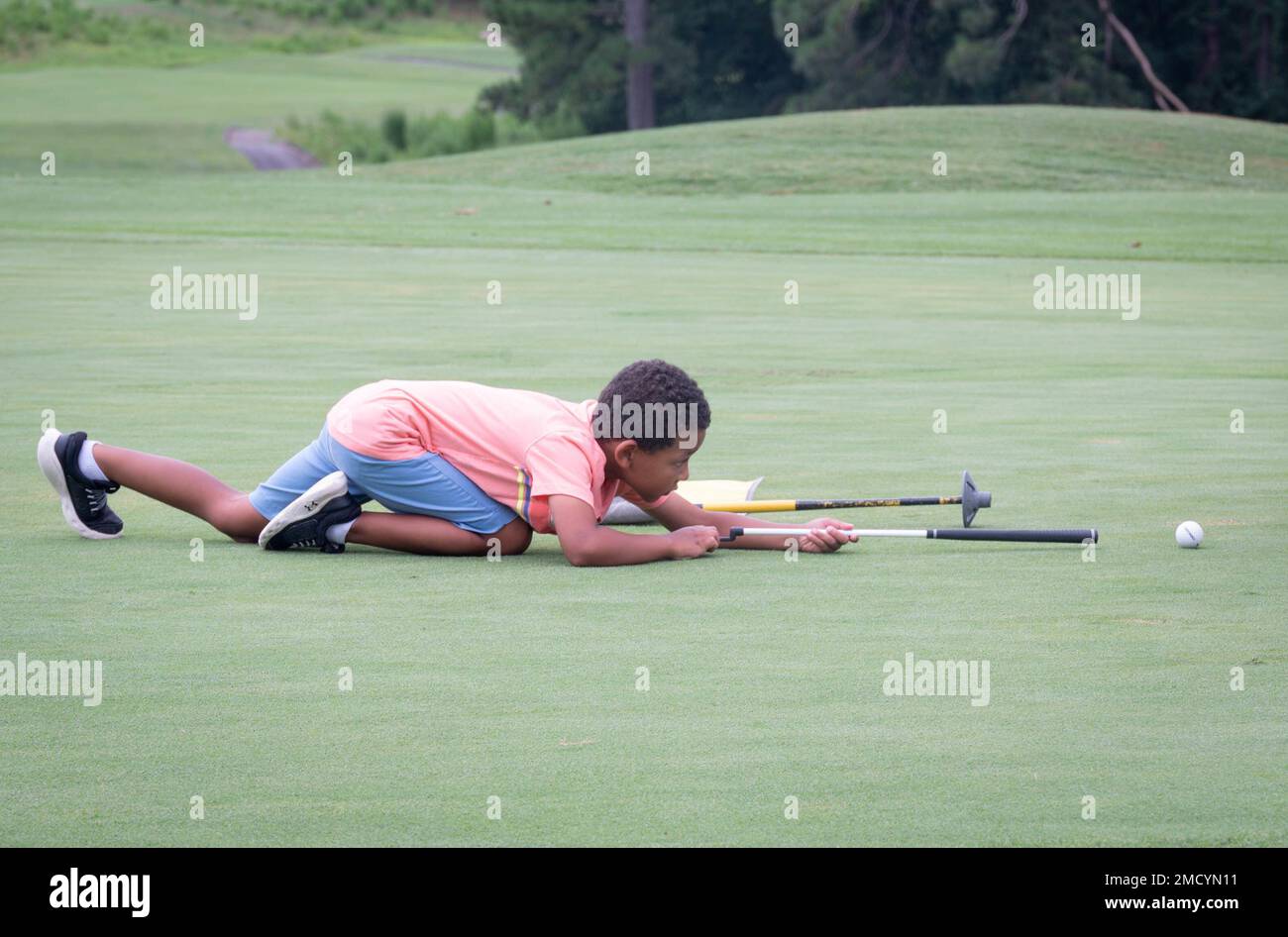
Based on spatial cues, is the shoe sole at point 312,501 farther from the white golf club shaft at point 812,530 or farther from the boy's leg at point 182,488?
the white golf club shaft at point 812,530

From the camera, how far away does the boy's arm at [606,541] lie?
7473 mm

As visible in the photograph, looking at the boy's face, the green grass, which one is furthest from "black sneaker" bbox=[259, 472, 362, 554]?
the green grass

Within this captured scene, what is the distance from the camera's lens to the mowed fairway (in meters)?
4.68

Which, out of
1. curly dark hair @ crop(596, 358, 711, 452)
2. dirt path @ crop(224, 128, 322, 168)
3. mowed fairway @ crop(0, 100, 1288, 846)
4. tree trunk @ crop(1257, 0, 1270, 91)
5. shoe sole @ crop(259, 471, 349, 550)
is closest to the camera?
mowed fairway @ crop(0, 100, 1288, 846)

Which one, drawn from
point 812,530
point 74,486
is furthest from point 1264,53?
point 74,486

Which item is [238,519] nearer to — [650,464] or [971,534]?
[650,464]

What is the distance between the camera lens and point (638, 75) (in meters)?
62.1

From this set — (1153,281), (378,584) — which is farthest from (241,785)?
(1153,281)

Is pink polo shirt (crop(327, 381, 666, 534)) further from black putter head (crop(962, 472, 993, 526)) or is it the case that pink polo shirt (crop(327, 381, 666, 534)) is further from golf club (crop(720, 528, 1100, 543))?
black putter head (crop(962, 472, 993, 526))

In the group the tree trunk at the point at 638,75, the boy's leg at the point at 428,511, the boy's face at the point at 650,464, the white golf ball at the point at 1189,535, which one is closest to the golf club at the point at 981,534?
the white golf ball at the point at 1189,535

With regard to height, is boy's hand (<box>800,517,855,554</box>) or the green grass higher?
the green grass

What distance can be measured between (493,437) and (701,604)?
1.33m

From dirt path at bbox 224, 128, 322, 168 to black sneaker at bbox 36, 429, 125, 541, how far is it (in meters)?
44.4

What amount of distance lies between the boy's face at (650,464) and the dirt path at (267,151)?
4530 cm
